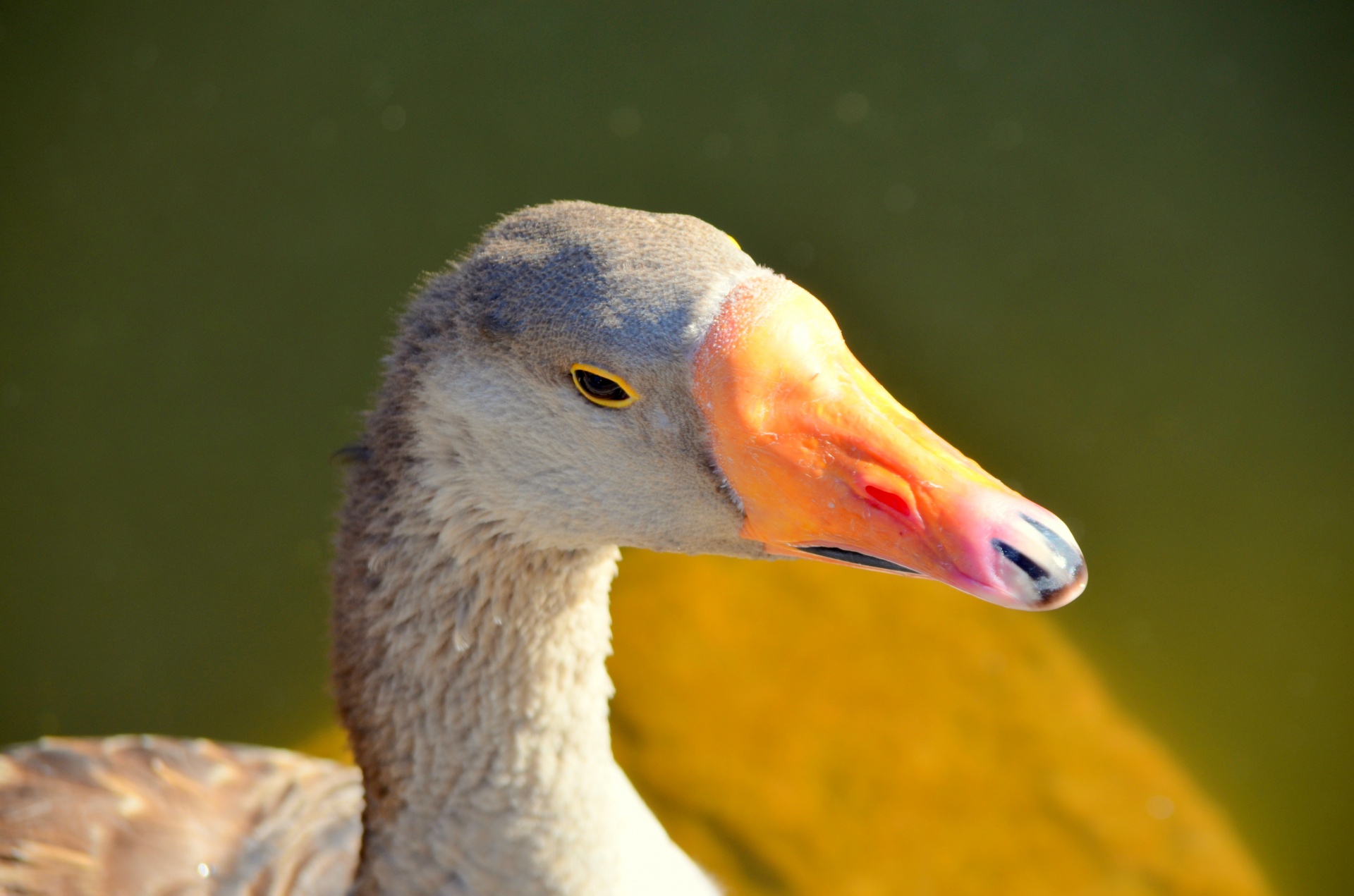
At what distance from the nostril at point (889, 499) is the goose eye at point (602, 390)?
0.43 metres

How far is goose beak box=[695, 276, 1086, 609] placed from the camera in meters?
1.52

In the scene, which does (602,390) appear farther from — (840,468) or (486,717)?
(486,717)

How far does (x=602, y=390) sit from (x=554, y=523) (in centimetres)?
30

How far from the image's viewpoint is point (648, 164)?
5.41 m

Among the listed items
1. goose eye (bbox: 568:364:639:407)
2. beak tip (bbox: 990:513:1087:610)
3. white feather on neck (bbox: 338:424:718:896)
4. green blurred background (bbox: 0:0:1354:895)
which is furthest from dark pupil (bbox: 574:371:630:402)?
green blurred background (bbox: 0:0:1354:895)

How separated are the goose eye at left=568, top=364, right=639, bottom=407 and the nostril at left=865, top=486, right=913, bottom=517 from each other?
1.42 ft

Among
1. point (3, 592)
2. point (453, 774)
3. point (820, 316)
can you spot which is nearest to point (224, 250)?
point (3, 592)

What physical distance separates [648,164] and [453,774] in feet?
12.9

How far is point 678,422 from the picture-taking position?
5.74ft

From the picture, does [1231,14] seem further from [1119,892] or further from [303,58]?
[303,58]

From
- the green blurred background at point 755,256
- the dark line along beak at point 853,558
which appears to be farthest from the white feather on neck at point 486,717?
the green blurred background at point 755,256

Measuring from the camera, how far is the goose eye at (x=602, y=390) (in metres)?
1.76

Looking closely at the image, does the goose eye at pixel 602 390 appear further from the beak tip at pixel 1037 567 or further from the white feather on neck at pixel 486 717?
the beak tip at pixel 1037 567

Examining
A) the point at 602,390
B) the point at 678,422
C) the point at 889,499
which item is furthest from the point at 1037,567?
the point at 602,390
